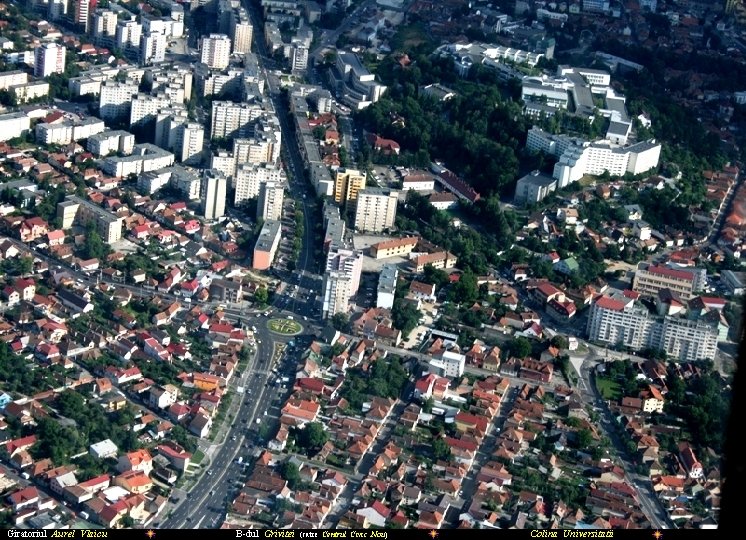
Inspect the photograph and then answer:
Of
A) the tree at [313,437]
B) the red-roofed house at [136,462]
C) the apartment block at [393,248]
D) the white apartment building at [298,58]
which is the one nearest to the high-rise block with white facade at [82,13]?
the white apartment building at [298,58]

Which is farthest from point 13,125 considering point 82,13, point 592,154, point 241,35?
point 592,154

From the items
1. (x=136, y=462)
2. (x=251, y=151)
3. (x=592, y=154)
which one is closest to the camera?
(x=136, y=462)

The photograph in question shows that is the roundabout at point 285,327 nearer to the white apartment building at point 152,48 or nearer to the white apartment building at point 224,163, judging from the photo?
the white apartment building at point 224,163

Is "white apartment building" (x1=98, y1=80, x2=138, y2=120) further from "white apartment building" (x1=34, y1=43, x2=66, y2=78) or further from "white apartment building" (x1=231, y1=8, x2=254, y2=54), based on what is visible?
"white apartment building" (x1=231, y1=8, x2=254, y2=54)

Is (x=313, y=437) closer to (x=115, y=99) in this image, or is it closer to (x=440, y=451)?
(x=440, y=451)

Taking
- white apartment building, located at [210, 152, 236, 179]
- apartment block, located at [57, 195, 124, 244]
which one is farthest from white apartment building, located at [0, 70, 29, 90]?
apartment block, located at [57, 195, 124, 244]

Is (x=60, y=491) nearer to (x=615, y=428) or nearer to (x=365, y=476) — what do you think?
(x=365, y=476)

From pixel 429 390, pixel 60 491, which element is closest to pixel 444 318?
pixel 429 390
